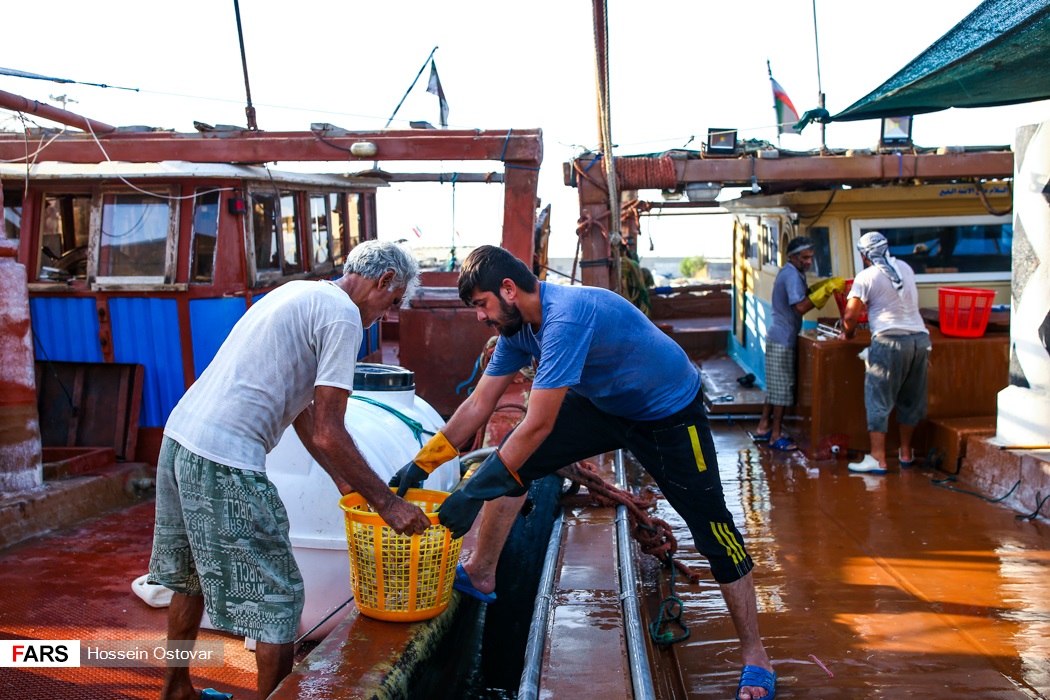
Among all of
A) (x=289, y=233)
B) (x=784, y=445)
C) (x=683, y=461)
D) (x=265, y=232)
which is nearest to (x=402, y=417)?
(x=683, y=461)

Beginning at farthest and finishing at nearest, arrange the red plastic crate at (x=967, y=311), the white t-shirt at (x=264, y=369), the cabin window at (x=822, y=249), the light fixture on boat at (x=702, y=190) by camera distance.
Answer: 1. the light fixture on boat at (x=702, y=190)
2. the cabin window at (x=822, y=249)
3. the red plastic crate at (x=967, y=311)
4. the white t-shirt at (x=264, y=369)

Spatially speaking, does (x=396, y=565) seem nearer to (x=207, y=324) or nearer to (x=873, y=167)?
(x=207, y=324)

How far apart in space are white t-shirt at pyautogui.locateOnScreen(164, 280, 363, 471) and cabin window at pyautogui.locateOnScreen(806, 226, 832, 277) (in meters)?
6.35

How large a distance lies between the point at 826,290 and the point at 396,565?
18.0 ft

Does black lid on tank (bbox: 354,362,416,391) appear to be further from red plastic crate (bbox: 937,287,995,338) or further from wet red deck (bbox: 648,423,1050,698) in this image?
red plastic crate (bbox: 937,287,995,338)

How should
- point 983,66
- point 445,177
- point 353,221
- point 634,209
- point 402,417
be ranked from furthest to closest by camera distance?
1. point 634,209
2. point 353,221
3. point 445,177
4. point 402,417
5. point 983,66

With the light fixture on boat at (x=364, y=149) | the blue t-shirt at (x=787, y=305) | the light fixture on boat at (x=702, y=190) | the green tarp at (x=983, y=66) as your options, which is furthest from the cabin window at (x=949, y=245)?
the light fixture on boat at (x=364, y=149)

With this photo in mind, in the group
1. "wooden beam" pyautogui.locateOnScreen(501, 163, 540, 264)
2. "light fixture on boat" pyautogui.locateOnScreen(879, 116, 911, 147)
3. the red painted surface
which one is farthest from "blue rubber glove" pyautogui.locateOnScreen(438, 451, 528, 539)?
"light fixture on boat" pyautogui.locateOnScreen(879, 116, 911, 147)

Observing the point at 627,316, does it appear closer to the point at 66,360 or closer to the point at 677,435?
the point at 677,435

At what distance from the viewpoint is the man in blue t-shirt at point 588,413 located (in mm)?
3430

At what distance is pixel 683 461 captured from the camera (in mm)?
3688

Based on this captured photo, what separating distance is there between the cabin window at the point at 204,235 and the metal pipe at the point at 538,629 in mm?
4510

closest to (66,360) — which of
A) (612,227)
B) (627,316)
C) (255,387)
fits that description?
(612,227)

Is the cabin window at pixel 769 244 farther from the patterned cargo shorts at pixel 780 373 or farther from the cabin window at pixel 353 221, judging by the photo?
the cabin window at pixel 353 221
